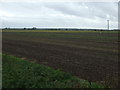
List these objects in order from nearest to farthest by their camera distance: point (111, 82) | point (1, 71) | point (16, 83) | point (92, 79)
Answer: point (16, 83) → point (111, 82) → point (92, 79) → point (1, 71)

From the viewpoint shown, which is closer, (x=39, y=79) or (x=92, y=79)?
(x=39, y=79)

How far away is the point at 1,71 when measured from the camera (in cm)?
1033

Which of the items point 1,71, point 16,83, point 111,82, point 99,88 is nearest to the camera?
point 99,88

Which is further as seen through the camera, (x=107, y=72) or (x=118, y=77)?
(x=107, y=72)

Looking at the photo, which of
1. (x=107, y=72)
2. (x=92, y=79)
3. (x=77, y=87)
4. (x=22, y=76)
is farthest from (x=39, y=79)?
(x=107, y=72)

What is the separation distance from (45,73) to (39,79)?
4.24ft

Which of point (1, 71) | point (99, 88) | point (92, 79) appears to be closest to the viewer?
point (99, 88)

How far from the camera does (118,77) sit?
32.9 feet

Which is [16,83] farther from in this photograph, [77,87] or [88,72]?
[88,72]

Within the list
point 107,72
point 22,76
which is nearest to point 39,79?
point 22,76

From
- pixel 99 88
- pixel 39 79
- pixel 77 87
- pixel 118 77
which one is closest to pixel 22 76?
pixel 39 79

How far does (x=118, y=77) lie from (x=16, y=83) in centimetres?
459

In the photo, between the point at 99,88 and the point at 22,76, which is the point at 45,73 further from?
the point at 99,88

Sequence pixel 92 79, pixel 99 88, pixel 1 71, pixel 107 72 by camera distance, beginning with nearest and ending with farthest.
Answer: pixel 99 88
pixel 92 79
pixel 1 71
pixel 107 72
